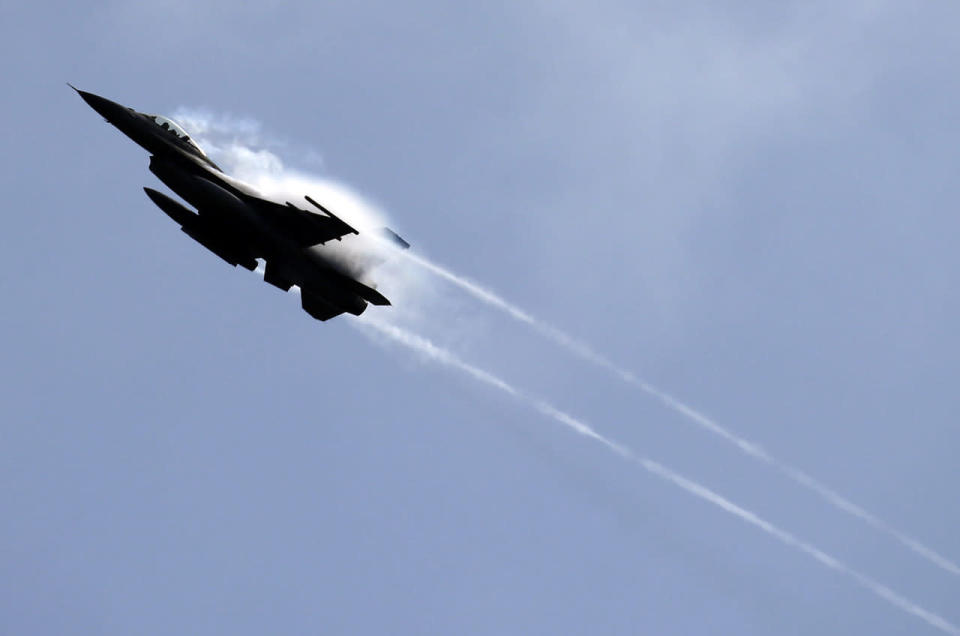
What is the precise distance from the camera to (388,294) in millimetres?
51500

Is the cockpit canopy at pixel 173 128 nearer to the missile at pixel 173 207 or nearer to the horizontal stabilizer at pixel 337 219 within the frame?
the missile at pixel 173 207

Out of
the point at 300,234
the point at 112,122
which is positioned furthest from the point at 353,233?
the point at 112,122

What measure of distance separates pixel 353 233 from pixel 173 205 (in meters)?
6.53

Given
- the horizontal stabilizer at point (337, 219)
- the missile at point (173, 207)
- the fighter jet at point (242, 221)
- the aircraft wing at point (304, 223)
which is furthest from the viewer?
the missile at point (173, 207)

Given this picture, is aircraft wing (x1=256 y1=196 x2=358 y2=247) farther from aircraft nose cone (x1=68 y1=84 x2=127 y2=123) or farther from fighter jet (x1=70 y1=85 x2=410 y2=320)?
aircraft nose cone (x1=68 y1=84 x2=127 y2=123)

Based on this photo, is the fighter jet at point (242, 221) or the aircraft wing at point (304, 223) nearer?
the aircraft wing at point (304, 223)

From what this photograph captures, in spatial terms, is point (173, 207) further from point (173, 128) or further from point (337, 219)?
point (337, 219)

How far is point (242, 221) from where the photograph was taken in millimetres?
49750

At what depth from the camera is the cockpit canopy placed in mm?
50781

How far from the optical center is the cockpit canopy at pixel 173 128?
50781 mm

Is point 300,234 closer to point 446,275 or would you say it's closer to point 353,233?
point 353,233

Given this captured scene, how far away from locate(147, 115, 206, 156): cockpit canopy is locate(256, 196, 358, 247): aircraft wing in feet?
11.2

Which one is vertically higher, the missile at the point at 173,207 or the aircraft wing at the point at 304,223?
the aircraft wing at the point at 304,223

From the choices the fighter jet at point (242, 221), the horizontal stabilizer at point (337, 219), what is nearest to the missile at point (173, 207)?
the fighter jet at point (242, 221)
